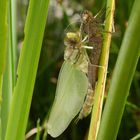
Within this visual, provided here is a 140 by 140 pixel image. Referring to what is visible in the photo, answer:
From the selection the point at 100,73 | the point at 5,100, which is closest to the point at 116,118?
the point at 100,73

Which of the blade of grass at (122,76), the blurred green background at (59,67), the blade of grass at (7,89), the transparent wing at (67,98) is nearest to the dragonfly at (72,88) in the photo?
the transparent wing at (67,98)

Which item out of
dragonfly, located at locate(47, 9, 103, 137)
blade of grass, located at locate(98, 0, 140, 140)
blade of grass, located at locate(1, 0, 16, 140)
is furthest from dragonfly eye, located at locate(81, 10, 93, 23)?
blade of grass, located at locate(98, 0, 140, 140)

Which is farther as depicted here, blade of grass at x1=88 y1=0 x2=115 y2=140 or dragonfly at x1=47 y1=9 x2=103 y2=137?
dragonfly at x1=47 y1=9 x2=103 y2=137

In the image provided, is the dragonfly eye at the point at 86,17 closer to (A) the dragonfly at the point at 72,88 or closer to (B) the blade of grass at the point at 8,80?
(A) the dragonfly at the point at 72,88

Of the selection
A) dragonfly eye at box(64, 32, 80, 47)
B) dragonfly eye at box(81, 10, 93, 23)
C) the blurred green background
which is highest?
dragonfly eye at box(81, 10, 93, 23)

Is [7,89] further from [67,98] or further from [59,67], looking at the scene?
[59,67]

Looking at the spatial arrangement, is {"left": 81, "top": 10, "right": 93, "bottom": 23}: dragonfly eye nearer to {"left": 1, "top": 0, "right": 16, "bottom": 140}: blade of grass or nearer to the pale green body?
the pale green body

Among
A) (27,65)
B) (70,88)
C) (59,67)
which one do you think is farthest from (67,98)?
(59,67)
